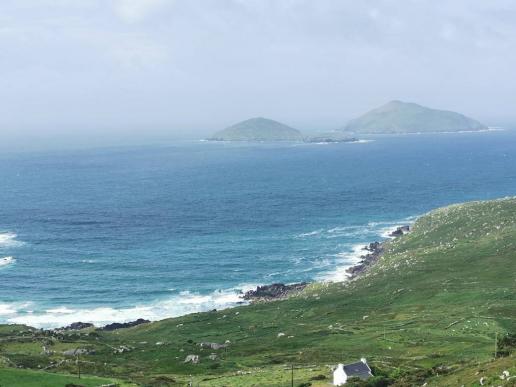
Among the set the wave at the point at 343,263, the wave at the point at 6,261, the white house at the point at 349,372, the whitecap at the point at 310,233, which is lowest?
the wave at the point at 343,263

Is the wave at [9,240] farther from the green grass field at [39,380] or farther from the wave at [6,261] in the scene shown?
the green grass field at [39,380]

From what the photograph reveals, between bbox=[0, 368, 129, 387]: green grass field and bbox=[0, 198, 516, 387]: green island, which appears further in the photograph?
bbox=[0, 198, 516, 387]: green island

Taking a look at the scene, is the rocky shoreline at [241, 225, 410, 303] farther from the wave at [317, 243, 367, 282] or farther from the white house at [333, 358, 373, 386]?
the white house at [333, 358, 373, 386]

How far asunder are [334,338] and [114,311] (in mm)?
51586

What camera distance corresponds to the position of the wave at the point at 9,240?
179 metres

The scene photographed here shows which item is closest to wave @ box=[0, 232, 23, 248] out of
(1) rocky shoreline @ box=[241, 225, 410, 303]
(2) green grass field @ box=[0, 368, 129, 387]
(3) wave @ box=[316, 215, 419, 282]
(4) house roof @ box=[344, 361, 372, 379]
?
(1) rocky shoreline @ box=[241, 225, 410, 303]

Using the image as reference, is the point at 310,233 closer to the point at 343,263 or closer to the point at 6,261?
the point at 343,263

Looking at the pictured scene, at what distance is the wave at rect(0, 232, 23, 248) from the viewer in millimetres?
179000

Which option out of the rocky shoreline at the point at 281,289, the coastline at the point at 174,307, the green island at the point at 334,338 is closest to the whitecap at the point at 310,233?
the rocky shoreline at the point at 281,289

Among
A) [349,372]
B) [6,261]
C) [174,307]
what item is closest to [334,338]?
[349,372]

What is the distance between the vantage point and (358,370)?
70.1 metres

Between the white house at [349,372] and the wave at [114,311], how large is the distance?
67.1 m

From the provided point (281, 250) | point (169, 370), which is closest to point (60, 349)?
point (169, 370)

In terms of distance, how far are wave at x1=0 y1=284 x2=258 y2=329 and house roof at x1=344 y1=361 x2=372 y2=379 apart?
67387 millimetres
